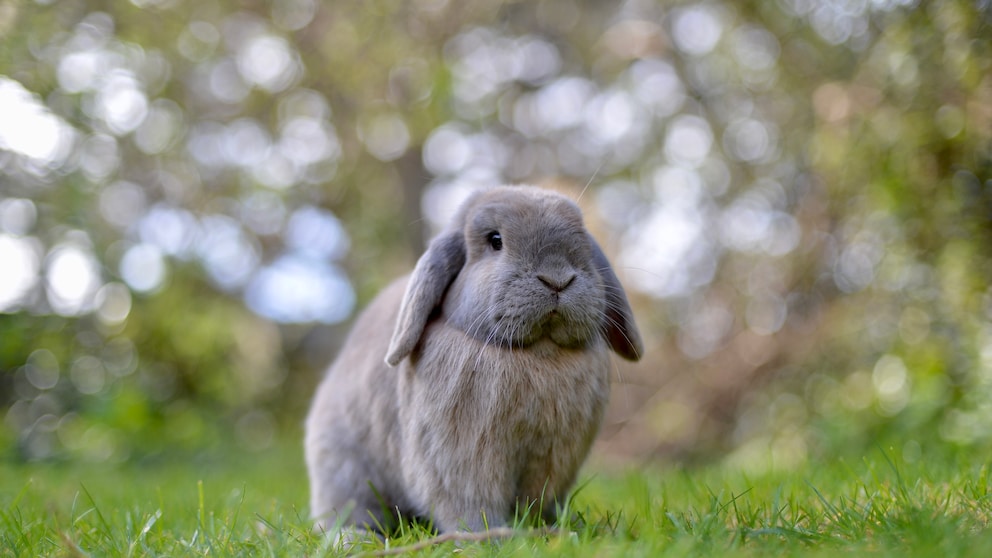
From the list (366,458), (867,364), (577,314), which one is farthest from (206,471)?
(867,364)

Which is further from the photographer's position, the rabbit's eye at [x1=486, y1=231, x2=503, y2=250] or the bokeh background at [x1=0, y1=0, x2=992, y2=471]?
the bokeh background at [x1=0, y1=0, x2=992, y2=471]

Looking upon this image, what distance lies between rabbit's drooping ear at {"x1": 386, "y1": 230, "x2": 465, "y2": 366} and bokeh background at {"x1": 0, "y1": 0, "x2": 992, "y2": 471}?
306 centimetres

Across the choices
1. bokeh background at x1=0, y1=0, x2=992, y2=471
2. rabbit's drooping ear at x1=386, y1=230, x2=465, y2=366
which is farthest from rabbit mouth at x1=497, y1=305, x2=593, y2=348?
bokeh background at x1=0, y1=0, x2=992, y2=471

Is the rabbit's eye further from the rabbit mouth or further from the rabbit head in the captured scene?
the rabbit mouth

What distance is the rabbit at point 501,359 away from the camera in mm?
2604

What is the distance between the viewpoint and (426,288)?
9.08 ft

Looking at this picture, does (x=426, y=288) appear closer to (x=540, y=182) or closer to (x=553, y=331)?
(x=553, y=331)

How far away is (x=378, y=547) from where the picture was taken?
237 cm

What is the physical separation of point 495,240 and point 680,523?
1.19 m

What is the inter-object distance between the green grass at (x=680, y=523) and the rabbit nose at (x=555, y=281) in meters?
0.80

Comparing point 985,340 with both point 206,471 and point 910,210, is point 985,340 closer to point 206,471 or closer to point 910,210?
point 910,210

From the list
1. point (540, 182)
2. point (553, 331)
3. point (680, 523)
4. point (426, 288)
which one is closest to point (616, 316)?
point (553, 331)

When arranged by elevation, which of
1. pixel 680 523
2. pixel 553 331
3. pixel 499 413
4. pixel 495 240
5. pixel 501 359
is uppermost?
pixel 495 240

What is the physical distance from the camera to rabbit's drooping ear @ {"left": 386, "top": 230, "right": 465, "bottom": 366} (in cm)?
271
